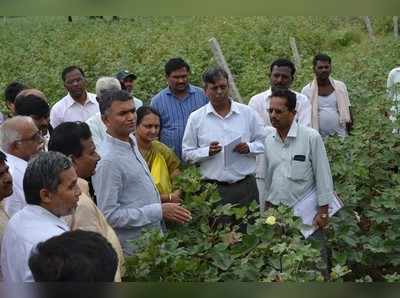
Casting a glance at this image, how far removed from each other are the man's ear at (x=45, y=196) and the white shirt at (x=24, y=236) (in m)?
0.02

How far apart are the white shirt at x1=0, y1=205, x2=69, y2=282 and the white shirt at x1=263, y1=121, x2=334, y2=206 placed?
61.9 inches

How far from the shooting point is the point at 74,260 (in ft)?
3.67

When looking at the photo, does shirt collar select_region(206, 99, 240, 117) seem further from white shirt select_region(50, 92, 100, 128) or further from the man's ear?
the man's ear

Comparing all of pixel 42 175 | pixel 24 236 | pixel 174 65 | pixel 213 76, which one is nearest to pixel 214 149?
pixel 213 76

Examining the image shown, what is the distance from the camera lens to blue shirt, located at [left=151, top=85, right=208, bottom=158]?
3.98 m

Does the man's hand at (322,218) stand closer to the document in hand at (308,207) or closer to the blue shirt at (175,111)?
the document in hand at (308,207)

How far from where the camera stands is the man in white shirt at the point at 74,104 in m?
4.61

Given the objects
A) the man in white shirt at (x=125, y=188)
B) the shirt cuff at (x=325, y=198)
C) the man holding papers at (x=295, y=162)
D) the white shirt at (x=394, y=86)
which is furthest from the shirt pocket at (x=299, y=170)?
the white shirt at (x=394, y=86)

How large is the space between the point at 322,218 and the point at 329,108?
168 centimetres

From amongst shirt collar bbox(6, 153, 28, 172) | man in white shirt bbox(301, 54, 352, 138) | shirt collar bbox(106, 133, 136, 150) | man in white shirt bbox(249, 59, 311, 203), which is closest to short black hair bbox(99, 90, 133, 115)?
shirt collar bbox(106, 133, 136, 150)

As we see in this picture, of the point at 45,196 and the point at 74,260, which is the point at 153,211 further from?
the point at 74,260

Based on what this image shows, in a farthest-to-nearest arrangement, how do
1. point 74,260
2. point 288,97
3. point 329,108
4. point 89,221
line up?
point 329,108, point 288,97, point 89,221, point 74,260

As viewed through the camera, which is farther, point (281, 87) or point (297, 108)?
point (281, 87)

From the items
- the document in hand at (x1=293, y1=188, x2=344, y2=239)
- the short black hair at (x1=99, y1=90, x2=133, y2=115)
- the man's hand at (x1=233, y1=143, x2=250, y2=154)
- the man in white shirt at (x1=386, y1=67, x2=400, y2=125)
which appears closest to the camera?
the short black hair at (x1=99, y1=90, x2=133, y2=115)
